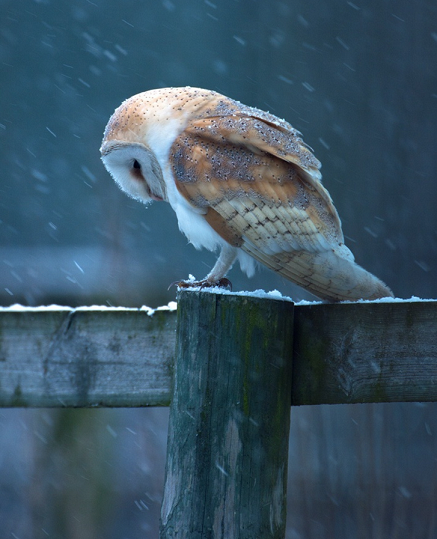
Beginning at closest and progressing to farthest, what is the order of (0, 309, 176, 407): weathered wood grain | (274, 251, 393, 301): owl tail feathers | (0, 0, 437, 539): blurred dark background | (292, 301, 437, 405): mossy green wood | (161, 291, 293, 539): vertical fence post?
1. (161, 291, 293, 539): vertical fence post
2. (292, 301, 437, 405): mossy green wood
3. (0, 309, 176, 407): weathered wood grain
4. (274, 251, 393, 301): owl tail feathers
5. (0, 0, 437, 539): blurred dark background

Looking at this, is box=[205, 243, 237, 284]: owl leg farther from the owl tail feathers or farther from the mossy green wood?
the mossy green wood

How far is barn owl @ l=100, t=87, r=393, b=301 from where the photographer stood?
1856 mm

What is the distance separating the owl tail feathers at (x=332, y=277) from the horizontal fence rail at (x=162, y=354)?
1.05 feet

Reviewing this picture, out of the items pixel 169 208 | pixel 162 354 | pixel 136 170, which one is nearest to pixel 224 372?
pixel 162 354

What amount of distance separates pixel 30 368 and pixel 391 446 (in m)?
2.21

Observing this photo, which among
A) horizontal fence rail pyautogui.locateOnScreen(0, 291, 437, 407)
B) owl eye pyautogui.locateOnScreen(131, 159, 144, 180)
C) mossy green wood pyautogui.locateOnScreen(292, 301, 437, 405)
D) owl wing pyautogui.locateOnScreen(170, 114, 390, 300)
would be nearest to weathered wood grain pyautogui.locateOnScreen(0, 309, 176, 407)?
horizontal fence rail pyautogui.locateOnScreen(0, 291, 437, 407)

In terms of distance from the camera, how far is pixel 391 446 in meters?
3.25

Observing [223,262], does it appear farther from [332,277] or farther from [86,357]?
[86,357]

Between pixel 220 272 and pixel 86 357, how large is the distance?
2.00ft

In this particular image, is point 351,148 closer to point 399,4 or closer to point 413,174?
point 413,174

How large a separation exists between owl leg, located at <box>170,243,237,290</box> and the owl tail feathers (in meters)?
0.21

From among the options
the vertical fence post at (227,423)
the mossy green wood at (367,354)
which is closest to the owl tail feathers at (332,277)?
the mossy green wood at (367,354)

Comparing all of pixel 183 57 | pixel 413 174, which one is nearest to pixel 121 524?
pixel 413 174

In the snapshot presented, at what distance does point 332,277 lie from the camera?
1803 millimetres
